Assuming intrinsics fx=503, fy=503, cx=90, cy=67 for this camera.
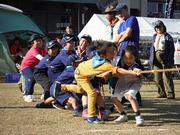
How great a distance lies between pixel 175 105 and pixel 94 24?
907 centimetres

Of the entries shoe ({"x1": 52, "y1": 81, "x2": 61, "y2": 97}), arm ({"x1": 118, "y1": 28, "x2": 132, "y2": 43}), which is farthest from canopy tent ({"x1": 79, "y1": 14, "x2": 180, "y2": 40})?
shoe ({"x1": 52, "y1": 81, "x2": 61, "y2": 97})

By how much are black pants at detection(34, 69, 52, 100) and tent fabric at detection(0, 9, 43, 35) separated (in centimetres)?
677

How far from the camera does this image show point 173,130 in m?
6.97

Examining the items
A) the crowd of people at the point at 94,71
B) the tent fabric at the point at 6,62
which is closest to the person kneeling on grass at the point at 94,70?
the crowd of people at the point at 94,71

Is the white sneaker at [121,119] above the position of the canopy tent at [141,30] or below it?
below

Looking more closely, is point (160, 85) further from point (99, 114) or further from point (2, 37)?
point (2, 37)

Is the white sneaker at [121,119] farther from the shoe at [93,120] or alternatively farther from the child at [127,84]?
the shoe at [93,120]

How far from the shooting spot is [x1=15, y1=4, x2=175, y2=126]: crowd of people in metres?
7.42

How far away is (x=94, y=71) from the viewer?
7.36m

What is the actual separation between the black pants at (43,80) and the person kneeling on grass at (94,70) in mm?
1752

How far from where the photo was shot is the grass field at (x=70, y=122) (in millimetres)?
6852

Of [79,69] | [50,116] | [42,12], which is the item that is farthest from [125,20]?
[42,12]

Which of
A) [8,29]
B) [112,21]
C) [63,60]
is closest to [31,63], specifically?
[112,21]

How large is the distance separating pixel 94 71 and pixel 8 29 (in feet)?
30.8
